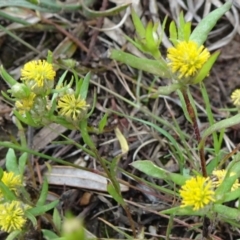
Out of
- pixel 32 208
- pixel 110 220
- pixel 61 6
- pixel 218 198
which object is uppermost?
pixel 61 6

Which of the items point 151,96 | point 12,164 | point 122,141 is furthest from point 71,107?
point 122,141

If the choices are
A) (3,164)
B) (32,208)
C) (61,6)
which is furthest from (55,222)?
(61,6)

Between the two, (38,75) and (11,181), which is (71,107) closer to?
(38,75)

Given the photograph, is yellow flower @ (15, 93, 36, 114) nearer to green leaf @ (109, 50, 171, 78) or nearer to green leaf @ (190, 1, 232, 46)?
green leaf @ (109, 50, 171, 78)

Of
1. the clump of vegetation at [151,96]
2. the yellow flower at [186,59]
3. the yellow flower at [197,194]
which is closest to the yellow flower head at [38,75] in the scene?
the clump of vegetation at [151,96]

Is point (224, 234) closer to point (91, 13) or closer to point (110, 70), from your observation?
point (110, 70)
